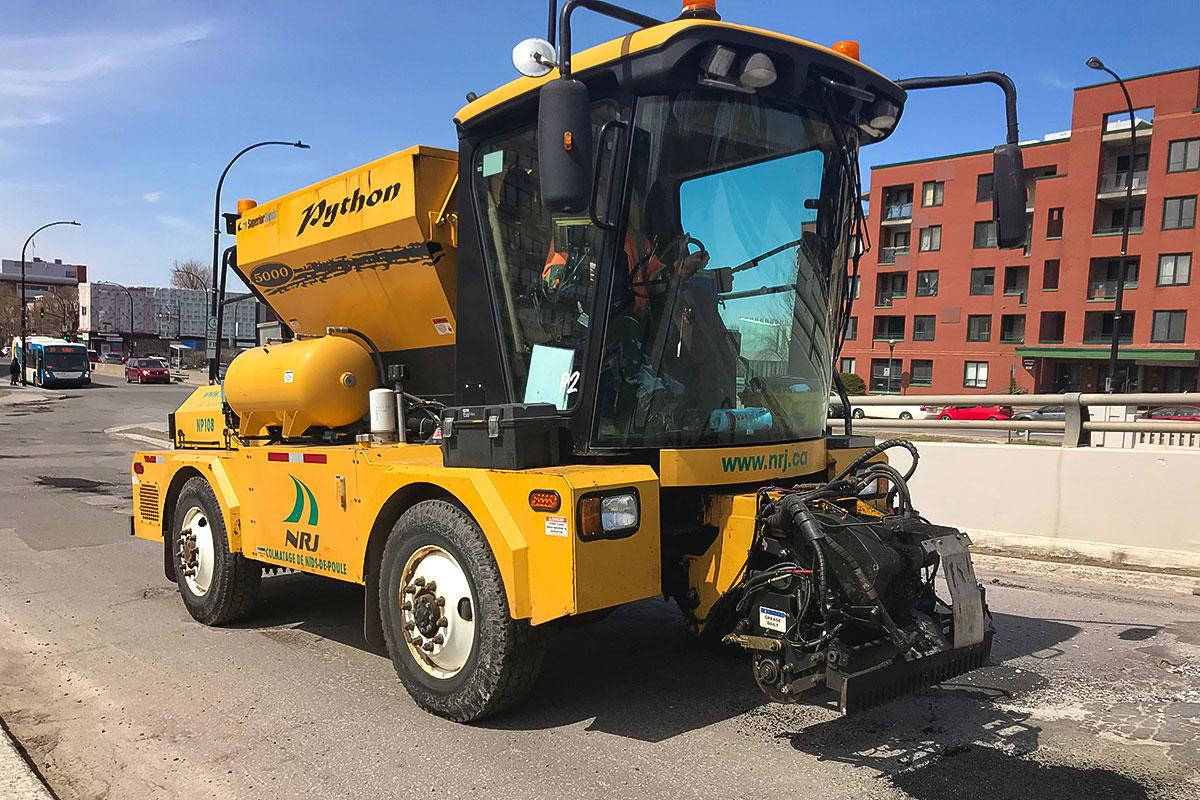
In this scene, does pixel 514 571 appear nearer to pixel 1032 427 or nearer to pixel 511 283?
pixel 511 283

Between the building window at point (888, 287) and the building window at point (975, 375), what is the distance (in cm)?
632

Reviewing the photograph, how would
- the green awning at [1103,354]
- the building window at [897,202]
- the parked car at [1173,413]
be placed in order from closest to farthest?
the parked car at [1173,413]
the green awning at [1103,354]
the building window at [897,202]

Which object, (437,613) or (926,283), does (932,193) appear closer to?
(926,283)

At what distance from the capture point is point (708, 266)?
3.96 meters

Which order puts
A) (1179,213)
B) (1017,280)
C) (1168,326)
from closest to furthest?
(1179,213)
(1168,326)
(1017,280)

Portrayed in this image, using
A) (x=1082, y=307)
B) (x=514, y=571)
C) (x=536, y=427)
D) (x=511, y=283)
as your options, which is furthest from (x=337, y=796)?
(x=1082, y=307)

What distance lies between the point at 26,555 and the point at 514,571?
6.98 metres

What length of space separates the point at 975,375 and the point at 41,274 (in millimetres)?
142729

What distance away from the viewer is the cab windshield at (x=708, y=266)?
3.85 m

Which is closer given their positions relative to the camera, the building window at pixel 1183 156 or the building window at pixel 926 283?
the building window at pixel 1183 156

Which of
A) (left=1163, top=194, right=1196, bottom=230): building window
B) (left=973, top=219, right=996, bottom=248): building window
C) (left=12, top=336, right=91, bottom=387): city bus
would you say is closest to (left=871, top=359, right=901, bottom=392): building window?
(left=973, top=219, right=996, bottom=248): building window

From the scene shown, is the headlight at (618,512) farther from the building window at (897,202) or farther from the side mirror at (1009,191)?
the building window at (897,202)

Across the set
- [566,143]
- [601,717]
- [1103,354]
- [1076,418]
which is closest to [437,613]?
[601,717]

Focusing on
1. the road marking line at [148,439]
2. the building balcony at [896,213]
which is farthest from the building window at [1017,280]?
the road marking line at [148,439]
